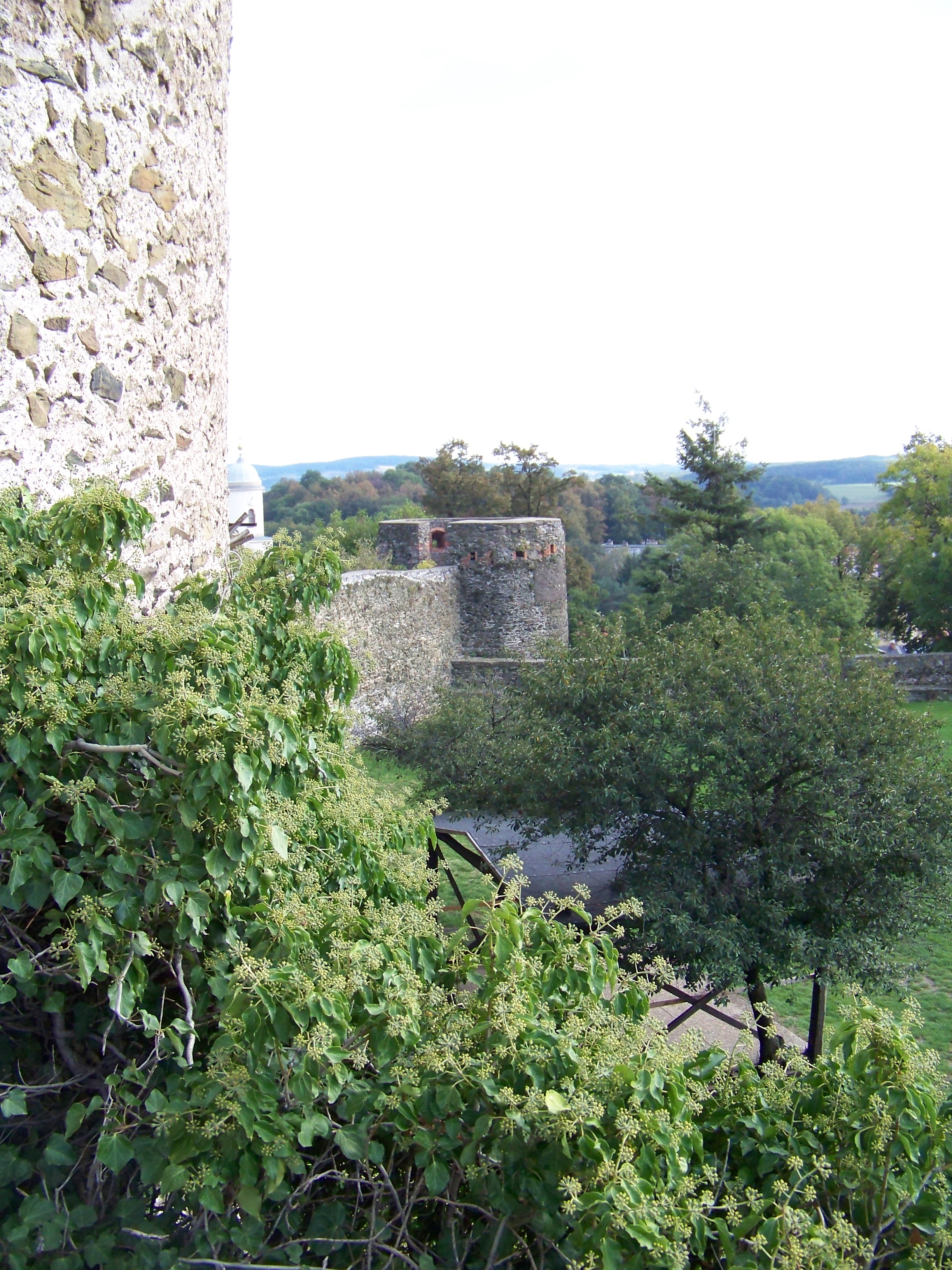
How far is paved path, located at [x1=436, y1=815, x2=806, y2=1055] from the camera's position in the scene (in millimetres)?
7270

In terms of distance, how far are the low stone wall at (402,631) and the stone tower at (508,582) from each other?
1.00 ft

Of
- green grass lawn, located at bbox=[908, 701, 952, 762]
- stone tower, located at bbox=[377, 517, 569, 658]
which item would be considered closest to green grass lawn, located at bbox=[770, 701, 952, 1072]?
green grass lawn, located at bbox=[908, 701, 952, 762]

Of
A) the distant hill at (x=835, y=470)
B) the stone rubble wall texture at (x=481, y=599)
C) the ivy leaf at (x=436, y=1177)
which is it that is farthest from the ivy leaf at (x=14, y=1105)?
the distant hill at (x=835, y=470)

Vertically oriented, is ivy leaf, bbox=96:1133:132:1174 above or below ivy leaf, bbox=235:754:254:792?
below

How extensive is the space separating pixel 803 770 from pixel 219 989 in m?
5.65

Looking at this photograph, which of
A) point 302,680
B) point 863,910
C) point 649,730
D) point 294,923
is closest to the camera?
point 294,923

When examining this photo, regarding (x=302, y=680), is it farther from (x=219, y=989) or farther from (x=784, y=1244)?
(x=784, y=1244)

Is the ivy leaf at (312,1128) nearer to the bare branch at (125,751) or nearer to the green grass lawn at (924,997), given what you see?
the bare branch at (125,751)

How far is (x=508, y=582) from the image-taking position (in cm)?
1753

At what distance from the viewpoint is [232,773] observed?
1.90m

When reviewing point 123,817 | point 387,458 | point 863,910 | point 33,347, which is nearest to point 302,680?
point 123,817

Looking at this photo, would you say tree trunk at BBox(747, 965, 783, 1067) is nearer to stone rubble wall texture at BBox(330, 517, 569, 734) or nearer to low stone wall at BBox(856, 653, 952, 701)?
stone rubble wall texture at BBox(330, 517, 569, 734)

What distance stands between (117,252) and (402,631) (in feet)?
40.7

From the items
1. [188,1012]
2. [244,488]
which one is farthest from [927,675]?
[188,1012]
